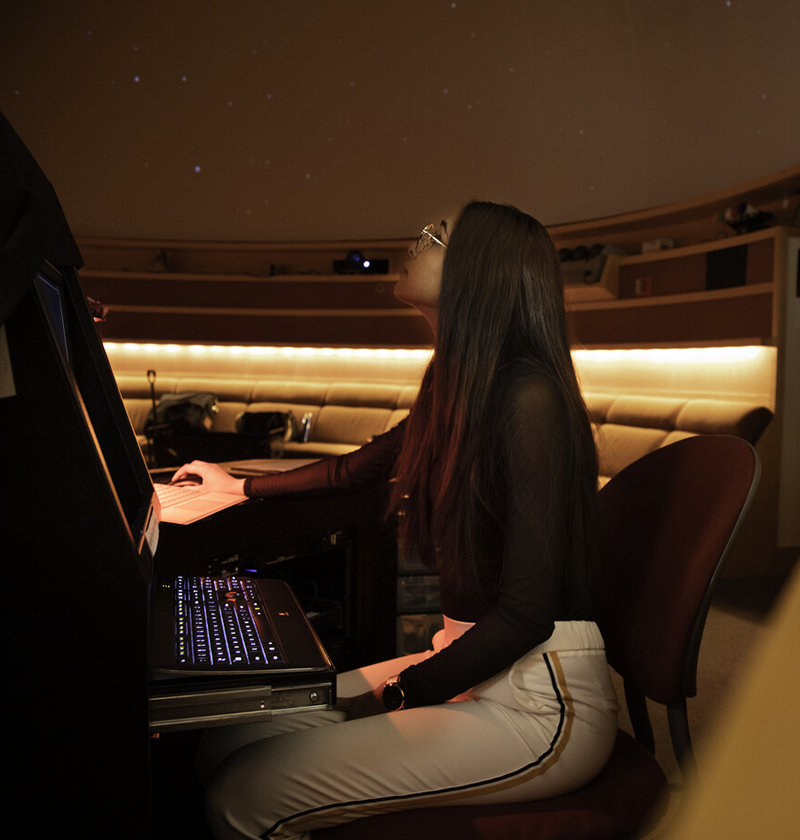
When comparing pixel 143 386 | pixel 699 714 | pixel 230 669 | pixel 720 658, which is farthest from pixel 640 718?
pixel 143 386

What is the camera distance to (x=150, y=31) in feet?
17.8

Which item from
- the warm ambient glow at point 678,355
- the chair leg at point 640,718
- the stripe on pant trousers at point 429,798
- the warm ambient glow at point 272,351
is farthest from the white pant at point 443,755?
the warm ambient glow at point 272,351

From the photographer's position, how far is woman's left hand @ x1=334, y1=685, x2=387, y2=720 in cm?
97

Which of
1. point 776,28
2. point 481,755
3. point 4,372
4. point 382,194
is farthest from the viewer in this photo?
point 382,194

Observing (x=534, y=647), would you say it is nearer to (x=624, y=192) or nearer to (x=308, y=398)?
(x=624, y=192)

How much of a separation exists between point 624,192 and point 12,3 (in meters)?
4.69

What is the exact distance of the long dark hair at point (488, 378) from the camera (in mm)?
946

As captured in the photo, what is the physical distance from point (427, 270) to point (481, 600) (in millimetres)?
478

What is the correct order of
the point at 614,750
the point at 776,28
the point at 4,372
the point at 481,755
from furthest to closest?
the point at 776,28
the point at 614,750
the point at 481,755
the point at 4,372

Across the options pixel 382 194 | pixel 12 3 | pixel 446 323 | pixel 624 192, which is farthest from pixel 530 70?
pixel 446 323

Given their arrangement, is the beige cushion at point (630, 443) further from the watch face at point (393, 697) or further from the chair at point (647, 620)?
the watch face at point (393, 697)

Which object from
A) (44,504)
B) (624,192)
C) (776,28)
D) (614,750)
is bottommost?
(614,750)

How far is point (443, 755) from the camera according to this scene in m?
0.80

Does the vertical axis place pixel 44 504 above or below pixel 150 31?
below
